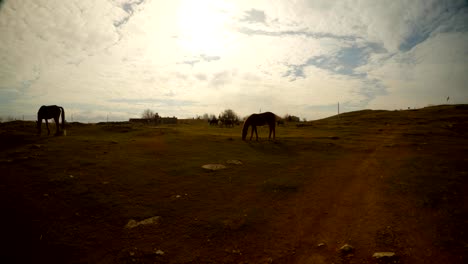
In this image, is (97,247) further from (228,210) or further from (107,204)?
(228,210)

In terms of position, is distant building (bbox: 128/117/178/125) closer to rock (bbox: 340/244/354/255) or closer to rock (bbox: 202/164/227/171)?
rock (bbox: 202/164/227/171)

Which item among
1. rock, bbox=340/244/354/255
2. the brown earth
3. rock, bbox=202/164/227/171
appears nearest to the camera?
rock, bbox=340/244/354/255

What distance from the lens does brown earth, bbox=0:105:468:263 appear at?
26.5ft

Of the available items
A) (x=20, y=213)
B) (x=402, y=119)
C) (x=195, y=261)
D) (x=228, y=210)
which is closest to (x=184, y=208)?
(x=228, y=210)

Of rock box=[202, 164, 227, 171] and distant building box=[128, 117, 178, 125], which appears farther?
distant building box=[128, 117, 178, 125]

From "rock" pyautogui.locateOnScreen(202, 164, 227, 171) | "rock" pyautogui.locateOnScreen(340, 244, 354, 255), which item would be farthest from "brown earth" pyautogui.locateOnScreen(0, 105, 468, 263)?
"rock" pyautogui.locateOnScreen(202, 164, 227, 171)

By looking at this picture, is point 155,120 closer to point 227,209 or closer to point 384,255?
point 227,209

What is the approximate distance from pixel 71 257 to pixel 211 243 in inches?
156

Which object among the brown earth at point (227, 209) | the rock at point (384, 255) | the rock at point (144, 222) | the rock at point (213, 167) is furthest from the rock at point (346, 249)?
the rock at point (213, 167)

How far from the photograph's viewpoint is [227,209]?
432 inches

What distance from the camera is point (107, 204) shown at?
11.1 m

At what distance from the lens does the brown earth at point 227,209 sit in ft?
26.5

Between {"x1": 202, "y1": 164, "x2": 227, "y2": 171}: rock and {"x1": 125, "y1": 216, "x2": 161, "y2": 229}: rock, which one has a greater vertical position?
{"x1": 202, "y1": 164, "x2": 227, "y2": 171}: rock

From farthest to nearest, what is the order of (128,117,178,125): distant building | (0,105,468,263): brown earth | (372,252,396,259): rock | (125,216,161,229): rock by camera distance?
(128,117,178,125): distant building
(125,216,161,229): rock
(0,105,468,263): brown earth
(372,252,396,259): rock
